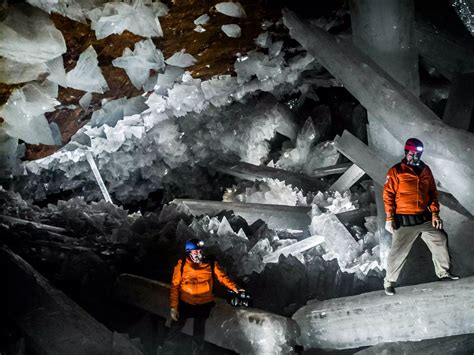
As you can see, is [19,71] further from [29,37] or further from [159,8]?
[159,8]

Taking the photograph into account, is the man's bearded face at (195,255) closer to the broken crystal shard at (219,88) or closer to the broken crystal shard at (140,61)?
the broken crystal shard at (140,61)

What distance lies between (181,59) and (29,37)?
2.04 meters

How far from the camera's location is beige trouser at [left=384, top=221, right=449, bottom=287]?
3.71 m

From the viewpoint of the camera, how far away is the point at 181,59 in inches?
208

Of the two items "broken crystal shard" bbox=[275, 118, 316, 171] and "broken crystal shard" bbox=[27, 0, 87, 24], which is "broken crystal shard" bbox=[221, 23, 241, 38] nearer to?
"broken crystal shard" bbox=[27, 0, 87, 24]

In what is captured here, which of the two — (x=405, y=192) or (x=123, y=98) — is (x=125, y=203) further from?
(x=405, y=192)

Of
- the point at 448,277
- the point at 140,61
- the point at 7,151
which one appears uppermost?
the point at 140,61

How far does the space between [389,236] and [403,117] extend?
1.43 meters

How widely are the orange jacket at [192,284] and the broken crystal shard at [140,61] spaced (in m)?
2.12

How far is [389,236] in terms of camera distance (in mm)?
5121

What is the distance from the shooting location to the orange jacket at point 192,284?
12.7ft

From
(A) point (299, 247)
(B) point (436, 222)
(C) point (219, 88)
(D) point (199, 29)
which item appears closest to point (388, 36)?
(D) point (199, 29)

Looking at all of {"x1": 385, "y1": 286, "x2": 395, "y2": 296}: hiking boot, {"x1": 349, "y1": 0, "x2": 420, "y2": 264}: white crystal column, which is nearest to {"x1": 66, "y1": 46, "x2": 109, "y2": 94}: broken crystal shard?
{"x1": 349, "y1": 0, "x2": 420, "y2": 264}: white crystal column

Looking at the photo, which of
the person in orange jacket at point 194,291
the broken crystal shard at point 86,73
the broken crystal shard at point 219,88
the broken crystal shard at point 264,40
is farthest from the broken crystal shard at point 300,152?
the person in orange jacket at point 194,291
